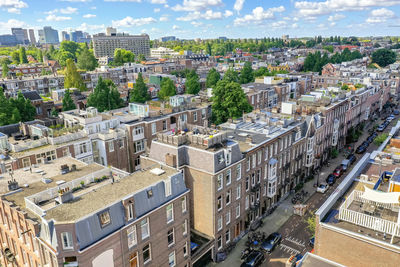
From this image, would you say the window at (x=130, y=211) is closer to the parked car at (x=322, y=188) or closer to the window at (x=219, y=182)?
→ the window at (x=219, y=182)

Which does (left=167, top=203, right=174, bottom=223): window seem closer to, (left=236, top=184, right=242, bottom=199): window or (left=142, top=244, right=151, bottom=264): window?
(left=142, top=244, right=151, bottom=264): window

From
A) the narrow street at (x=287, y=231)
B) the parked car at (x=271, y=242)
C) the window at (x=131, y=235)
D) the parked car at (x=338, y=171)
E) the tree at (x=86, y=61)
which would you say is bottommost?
the narrow street at (x=287, y=231)

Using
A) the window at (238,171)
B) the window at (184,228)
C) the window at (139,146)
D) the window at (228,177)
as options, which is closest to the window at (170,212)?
the window at (184,228)

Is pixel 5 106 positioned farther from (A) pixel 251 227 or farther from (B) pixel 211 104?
(A) pixel 251 227

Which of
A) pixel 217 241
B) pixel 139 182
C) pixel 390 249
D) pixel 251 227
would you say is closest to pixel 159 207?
pixel 139 182

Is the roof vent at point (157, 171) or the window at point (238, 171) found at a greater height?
the roof vent at point (157, 171)

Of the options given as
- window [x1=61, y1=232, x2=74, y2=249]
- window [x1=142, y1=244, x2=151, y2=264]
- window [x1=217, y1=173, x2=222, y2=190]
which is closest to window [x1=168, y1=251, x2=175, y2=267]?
window [x1=142, y1=244, x2=151, y2=264]

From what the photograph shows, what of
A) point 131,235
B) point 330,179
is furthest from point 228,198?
point 330,179

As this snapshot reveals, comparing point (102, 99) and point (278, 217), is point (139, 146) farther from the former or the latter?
point (102, 99)
